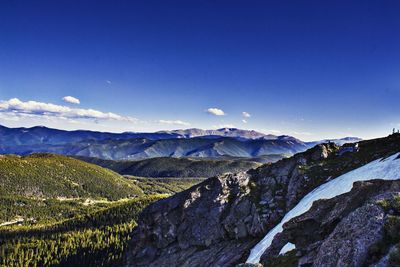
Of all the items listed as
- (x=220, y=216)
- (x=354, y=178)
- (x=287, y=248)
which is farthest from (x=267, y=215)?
(x=287, y=248)

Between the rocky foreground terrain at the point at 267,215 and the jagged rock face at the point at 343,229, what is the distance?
0.23 ft

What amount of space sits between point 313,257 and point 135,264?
4997 centimetres

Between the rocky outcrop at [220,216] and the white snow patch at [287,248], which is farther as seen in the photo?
the rocky outcrop at [220,216]

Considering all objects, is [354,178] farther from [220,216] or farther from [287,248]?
[220,216]

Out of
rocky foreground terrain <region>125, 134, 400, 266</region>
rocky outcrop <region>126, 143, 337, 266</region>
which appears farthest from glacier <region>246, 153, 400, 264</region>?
rocky outcrop <region>126, 143, 337, 266</region>

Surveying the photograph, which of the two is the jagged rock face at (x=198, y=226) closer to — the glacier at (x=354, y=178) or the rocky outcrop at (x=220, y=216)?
the rocky outcrop at (x=220, y=216)

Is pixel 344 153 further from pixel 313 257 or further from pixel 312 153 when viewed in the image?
pixel 313 257

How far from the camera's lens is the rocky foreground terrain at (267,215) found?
77.5 feet

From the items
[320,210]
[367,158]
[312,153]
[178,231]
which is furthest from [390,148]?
[178,231]

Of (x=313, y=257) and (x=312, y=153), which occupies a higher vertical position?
(x=312, y=153)

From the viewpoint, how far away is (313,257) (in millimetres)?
23922

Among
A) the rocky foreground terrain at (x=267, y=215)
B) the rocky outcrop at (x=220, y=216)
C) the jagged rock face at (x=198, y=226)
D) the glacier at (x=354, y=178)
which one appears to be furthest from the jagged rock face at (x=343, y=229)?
the jagged rock face at (x=198, y=226)

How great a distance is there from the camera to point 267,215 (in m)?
50.3

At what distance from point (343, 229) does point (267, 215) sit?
29.1 m
